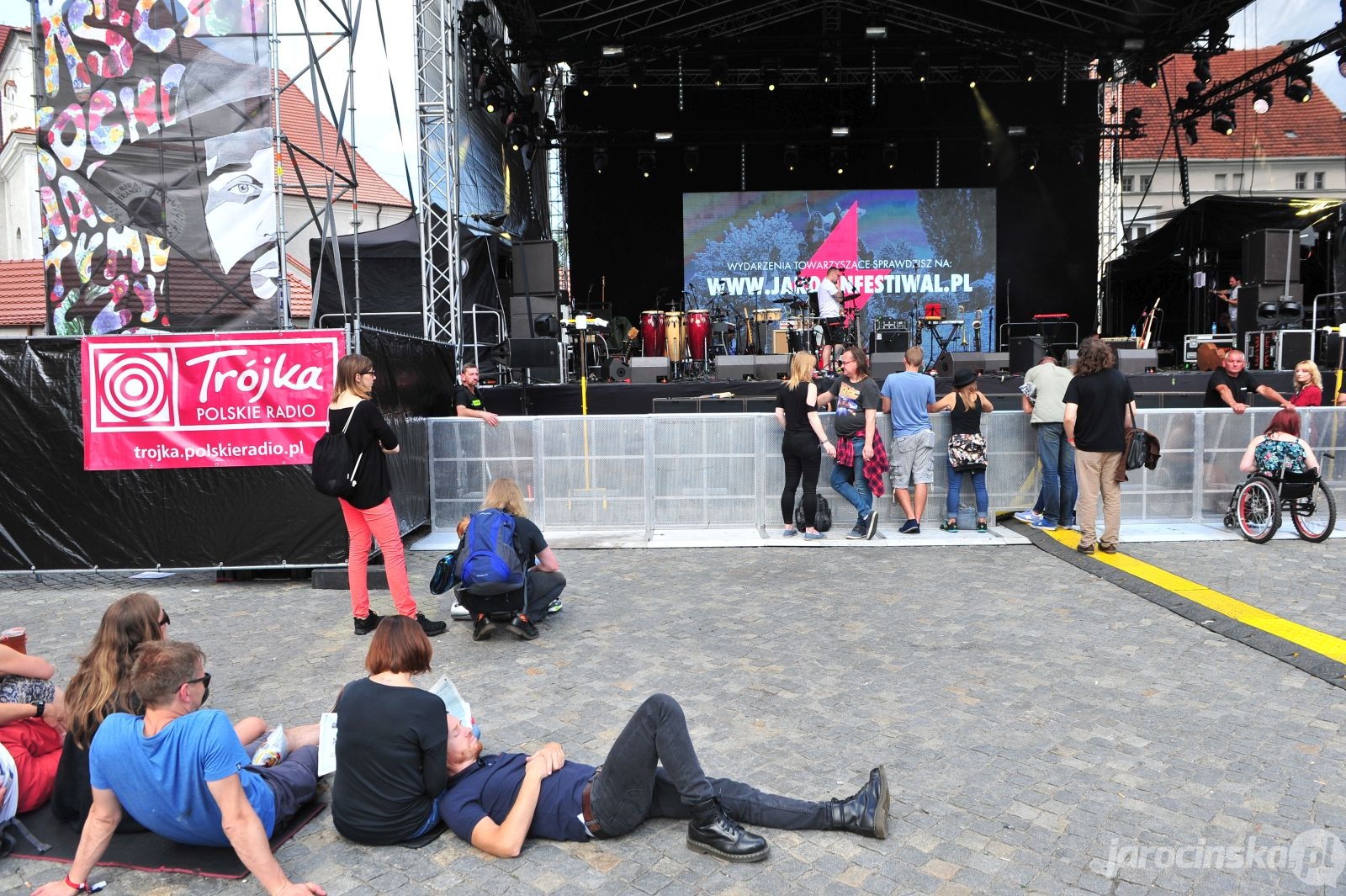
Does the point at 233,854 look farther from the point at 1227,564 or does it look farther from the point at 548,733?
the point at 1227,564

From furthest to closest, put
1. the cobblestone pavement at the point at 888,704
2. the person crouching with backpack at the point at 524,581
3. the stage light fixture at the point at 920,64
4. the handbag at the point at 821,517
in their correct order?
1. the stage light fixture at the point at 920,64
2. the handbag at the point at 821,517
3. the person crouching with backpack at the point at 524,581
4. the cobblestone pavement at the point at 888,704

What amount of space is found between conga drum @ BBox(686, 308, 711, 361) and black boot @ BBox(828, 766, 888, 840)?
1585 cm

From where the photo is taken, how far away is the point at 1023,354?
56.5ft

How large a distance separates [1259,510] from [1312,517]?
0.69 metres

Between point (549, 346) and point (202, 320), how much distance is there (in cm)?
679

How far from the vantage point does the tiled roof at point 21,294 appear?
2716cm

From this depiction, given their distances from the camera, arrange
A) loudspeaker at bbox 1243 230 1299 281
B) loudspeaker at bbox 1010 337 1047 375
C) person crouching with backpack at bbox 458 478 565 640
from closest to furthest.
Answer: person crouching with backpack at bbox 458 478 565 640 → loudspeaker at bbox 1010 337 1047 375 → loudspeaker at bbox 1243 230 1299 281

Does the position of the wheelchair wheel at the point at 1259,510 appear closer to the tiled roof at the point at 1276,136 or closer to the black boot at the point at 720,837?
the black boot at the point at 720,837

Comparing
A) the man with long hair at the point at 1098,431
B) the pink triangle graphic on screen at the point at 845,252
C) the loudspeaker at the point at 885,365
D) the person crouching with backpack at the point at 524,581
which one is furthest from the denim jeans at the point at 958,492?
the pink triangle graphic on screen at the point at 845,252

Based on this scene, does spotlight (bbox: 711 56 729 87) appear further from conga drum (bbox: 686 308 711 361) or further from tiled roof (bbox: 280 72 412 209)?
tiled roof (bbox: 280 72 412 209)

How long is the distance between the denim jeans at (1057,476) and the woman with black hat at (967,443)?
0.63m

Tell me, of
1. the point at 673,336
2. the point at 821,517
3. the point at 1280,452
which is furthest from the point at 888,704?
the point at 673,336

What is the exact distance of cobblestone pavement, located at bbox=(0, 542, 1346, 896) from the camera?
11.5 feet

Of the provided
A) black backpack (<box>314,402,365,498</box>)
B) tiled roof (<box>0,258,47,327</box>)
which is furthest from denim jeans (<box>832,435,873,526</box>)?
tiled roof (<box>0,258,47,327</box>)
